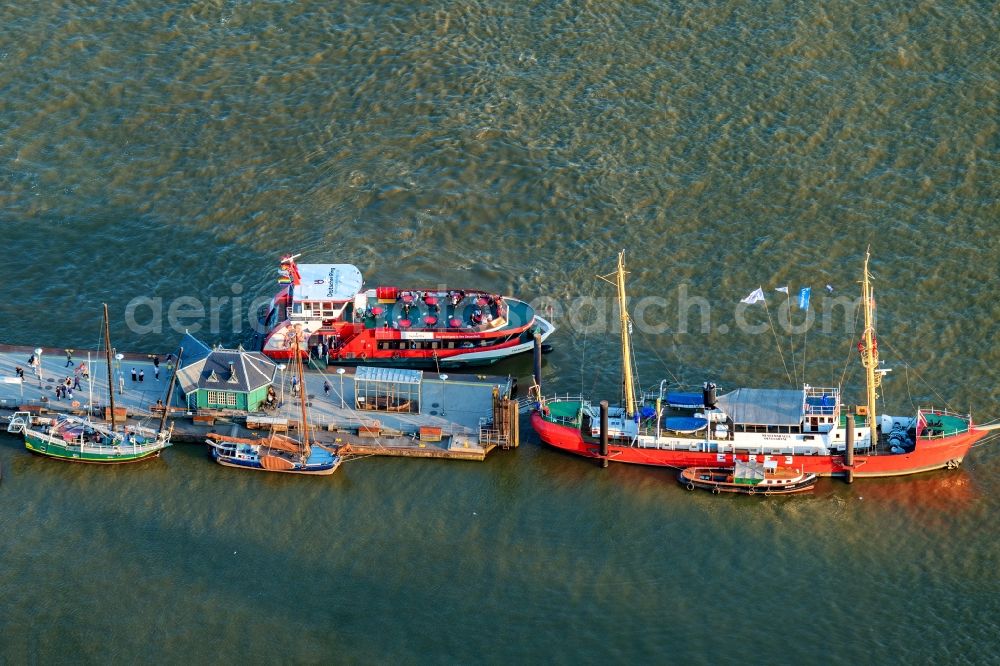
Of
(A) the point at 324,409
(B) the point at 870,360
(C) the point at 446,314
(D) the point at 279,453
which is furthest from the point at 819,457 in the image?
(D) the point at 279,453

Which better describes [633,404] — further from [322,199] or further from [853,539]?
[322,199]

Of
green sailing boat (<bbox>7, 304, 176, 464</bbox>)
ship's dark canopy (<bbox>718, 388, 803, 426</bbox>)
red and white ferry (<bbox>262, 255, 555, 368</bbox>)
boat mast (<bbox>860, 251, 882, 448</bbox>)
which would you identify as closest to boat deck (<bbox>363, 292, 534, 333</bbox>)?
red and white ferry (<bbox>262, 255, 555, 368</bbox>)

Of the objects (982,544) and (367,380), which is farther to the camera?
(367,380)

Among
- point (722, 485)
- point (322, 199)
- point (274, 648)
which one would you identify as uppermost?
point (322, 199)

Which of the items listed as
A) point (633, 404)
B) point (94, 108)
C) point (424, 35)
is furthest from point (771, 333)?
point (94, 108)

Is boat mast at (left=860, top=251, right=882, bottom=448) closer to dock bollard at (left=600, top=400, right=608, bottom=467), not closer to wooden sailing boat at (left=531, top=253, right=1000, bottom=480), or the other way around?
wooden sailing boat at (left=531, top=253, right=1000, bottom=480)

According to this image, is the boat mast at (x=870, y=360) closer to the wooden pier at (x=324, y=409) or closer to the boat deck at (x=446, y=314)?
the wooden pier at (x=324, y=409)

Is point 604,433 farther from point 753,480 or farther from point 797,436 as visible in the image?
point 797,436
